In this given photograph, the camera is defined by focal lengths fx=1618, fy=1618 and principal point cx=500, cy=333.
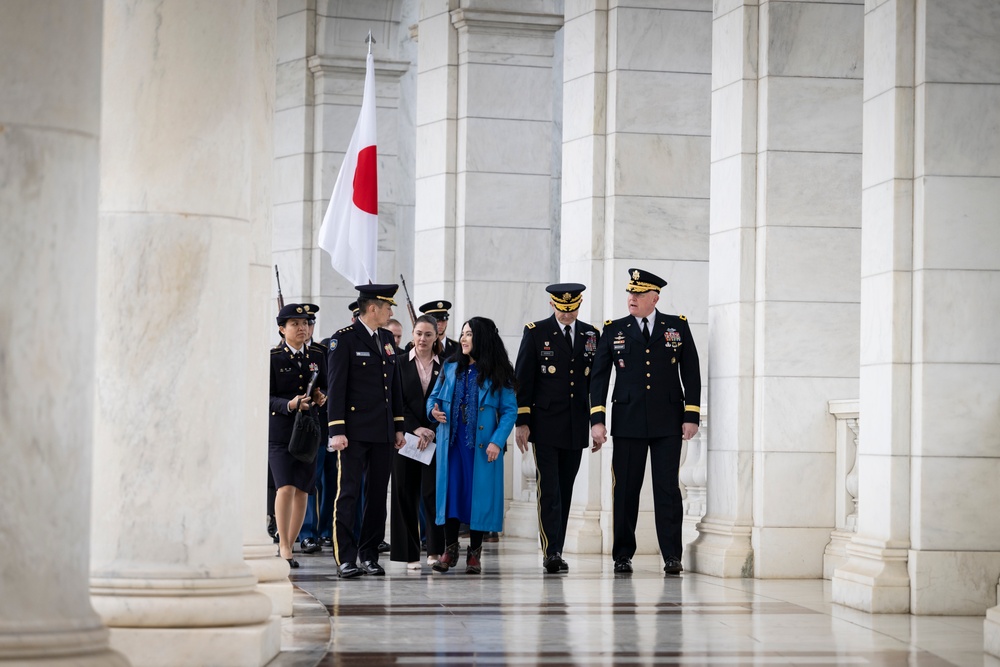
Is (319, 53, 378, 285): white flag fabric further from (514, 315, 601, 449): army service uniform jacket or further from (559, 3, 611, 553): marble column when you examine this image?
(559, 3, 611, 553): marble column

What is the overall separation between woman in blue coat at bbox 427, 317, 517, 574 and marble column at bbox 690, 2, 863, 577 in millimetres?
1767

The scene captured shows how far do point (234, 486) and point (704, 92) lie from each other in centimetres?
939

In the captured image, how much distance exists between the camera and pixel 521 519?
697 inches

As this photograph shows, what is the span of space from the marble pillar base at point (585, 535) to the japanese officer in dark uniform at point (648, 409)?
214cm

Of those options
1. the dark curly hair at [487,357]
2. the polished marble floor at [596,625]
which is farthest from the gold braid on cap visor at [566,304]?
the polished marble floor at [596,625]

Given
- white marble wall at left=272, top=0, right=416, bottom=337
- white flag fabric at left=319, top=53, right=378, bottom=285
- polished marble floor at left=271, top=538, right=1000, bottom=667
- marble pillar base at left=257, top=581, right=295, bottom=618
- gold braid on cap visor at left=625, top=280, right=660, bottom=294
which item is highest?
white marble wall at left=272, top=0, right=416, bottom=337

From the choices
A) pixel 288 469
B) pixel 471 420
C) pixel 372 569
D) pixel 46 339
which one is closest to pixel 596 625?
pixel 372 569

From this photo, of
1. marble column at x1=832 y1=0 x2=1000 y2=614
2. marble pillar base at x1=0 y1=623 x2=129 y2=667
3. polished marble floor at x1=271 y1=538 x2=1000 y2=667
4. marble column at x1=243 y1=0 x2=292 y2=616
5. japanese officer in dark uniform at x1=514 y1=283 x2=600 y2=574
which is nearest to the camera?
marble pillar base at x1=0 y1=623 x2=129 y2=667

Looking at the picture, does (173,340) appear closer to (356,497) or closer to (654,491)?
(356,497)

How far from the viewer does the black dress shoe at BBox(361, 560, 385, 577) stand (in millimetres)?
12423

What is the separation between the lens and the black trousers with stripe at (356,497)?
12.4 meters

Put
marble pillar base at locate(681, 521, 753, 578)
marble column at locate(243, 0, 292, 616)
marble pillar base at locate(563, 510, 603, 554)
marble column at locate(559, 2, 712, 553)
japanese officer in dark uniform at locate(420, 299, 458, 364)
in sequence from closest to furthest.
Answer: marble column at locate(243, 0, 292, 616)
marble pillar base at locate(681, 521, 753, 578)
japanese officer in dark uniform at locate(420, 299, 458, 364)
marble pillar base at locate(563, 510, 603, 554)
marble column at locate(559, 2, 712, 553)

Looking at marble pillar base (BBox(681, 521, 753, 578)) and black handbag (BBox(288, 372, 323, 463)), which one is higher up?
black handbag (BBox(288, 372, 323, 463))

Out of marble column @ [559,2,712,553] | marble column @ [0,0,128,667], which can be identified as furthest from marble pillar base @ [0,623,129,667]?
marble column @ [559,2,712,553]
